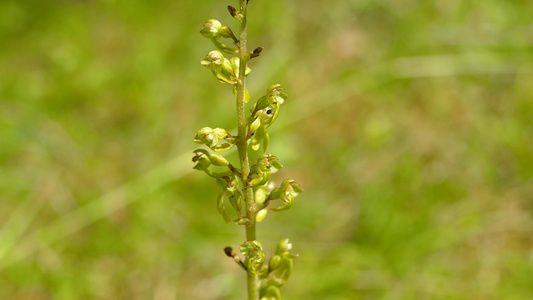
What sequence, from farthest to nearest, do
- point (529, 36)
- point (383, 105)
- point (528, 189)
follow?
1. point (529, 36)
2. point (383, 105)
3. point (528, 189)

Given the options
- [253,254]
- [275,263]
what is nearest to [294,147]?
[275,263]

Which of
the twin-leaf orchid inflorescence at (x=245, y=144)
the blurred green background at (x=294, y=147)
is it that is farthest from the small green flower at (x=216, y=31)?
the blurred green background at (x=294, y=147)

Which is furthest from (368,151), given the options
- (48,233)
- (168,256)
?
(48,233)

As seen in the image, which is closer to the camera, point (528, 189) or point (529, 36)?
point (528, 189)

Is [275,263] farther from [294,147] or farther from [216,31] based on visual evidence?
[294,147]

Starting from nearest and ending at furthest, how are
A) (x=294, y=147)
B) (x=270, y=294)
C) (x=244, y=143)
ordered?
1. (x=244, y=143)
2. (x=270, y=294)
3. (x=294, y=147)

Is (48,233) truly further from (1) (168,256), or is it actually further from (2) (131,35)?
(2) (131,35)
